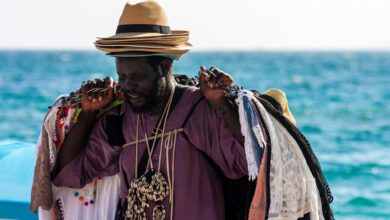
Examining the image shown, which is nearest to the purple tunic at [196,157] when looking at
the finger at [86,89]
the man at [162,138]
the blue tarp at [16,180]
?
the man at [162,138]

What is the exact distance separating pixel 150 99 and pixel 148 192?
40 centimetres

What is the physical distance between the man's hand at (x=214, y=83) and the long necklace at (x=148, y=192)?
0.26 meters

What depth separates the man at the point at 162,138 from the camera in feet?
10.5

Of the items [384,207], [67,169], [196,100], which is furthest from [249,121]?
[384,207]

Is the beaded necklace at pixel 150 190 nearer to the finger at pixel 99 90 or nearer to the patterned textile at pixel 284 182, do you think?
the finger at pixel 99 90

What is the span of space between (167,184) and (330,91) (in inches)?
1166

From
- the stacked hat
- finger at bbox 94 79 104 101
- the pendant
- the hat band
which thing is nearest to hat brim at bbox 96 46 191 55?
the stacked hat

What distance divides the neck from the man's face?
0.26 ft

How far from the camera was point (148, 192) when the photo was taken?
3303mm

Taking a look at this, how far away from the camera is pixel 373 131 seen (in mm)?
18422

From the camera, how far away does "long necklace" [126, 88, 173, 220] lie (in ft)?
10.8

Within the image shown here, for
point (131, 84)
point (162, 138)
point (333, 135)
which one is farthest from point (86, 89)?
point (333, 135)

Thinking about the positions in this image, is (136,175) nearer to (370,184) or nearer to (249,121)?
(249,121)

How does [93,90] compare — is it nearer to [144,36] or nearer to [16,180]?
[144,36]
